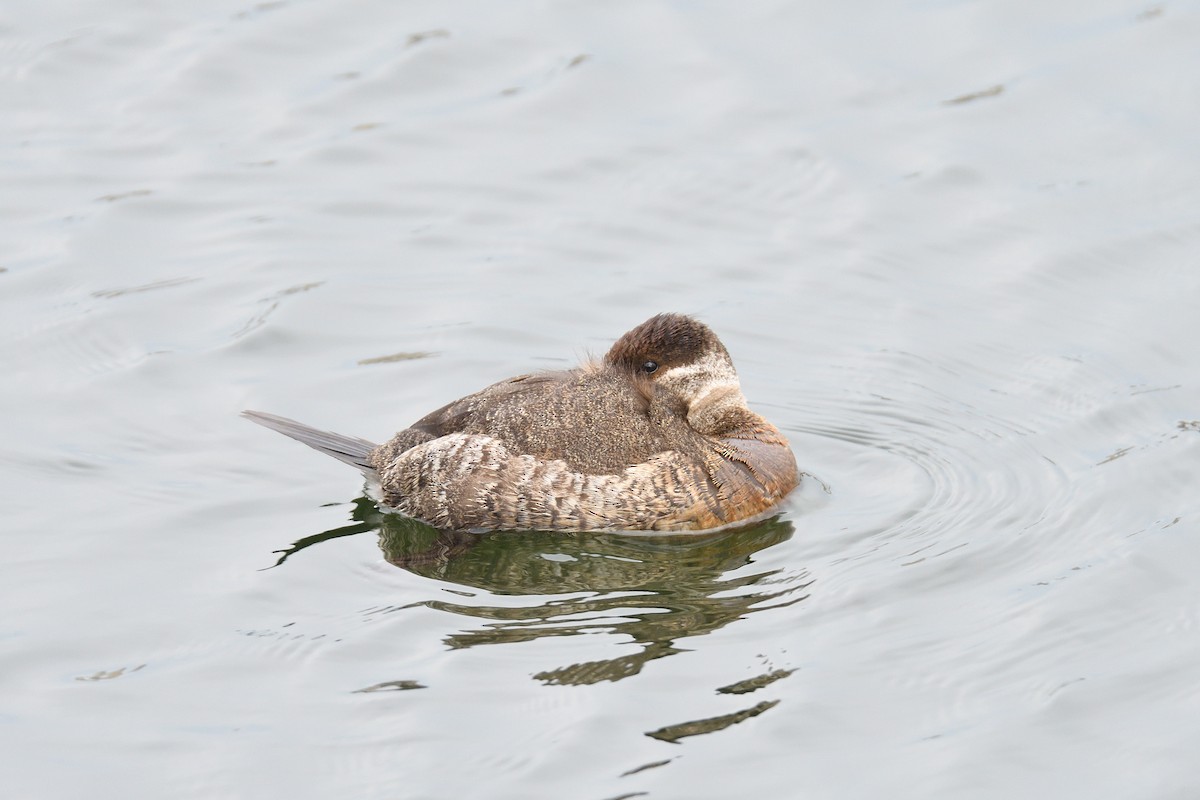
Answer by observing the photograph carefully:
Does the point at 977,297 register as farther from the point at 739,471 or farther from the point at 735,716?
the point at 735,716

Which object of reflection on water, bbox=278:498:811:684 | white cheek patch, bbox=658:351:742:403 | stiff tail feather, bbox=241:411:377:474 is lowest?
reflection on water, bbox=278:498:811:684

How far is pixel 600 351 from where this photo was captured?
10.7 meters

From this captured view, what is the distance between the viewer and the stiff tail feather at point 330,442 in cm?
913

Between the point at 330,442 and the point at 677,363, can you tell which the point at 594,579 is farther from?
the point at 330,442

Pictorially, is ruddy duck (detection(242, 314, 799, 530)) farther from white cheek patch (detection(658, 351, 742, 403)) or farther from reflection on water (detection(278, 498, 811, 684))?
reflection on water (detection(278, 498, 811, 684))

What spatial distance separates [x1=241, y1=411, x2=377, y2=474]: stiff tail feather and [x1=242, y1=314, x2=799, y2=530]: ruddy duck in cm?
4

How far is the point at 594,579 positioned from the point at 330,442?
1.84m

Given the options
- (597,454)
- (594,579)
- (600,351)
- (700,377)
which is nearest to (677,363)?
(700,377)

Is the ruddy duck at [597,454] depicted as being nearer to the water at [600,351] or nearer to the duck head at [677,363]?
the duck head at [677,363]

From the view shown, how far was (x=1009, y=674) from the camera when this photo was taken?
7250mm

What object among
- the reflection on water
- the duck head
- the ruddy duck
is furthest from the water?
the duck head

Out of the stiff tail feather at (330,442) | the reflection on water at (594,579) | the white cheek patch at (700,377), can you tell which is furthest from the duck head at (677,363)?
the stiff tail feather at (330,442)

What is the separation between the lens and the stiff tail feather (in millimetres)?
9133

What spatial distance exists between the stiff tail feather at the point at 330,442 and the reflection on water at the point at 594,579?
0.22m
